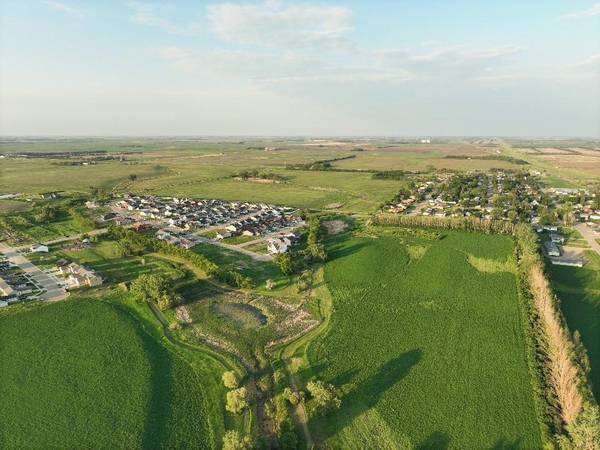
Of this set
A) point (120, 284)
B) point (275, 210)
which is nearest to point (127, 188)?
point (275, 210)

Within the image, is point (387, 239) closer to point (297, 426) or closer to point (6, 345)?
point (297, 426)

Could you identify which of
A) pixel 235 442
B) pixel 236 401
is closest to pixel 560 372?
pixel 236 401

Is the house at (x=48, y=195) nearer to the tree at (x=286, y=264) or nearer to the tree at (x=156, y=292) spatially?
the tree at (x=156, y=292)

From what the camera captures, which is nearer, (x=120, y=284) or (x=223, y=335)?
(x=223, y=335)

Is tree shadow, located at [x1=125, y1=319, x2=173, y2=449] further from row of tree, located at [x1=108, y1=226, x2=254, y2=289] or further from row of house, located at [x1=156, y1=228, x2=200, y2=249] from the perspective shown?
row of house, located at [x1=156, y1=228, x2=200, y2=249]

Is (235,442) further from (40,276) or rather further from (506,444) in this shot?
(40,276)

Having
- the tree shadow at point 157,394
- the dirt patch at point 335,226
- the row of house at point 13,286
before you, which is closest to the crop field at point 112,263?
the row of house at point 13,286
